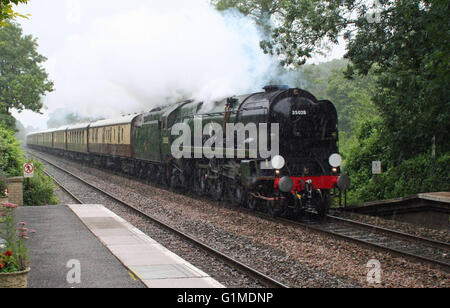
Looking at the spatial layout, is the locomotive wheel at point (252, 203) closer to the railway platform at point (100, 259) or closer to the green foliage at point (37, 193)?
the railway platform at point (100, 259)

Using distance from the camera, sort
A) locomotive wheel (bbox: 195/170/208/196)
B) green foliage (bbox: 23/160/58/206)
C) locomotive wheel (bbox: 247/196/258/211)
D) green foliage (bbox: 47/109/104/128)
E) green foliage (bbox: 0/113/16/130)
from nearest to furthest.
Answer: locomotive wheel (bbox: 247/196/258/211) → green foliage (bbox: 23/160/58/206) → locomotive wheel (bbox: 195/170/208/196) → green foliage (bbox: 0/113/16/130) → green foliage (bbox: 47/109/104/128)

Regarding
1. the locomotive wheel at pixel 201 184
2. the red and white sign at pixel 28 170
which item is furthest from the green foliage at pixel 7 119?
the locomotive wheel at pixel 201 184

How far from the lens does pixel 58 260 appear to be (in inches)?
318

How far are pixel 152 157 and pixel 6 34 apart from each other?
19382 millimetres

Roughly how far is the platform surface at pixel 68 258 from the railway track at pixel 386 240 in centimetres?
502

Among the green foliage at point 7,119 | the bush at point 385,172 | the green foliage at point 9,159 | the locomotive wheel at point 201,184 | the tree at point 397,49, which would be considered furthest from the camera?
the green foliage at point 7,119

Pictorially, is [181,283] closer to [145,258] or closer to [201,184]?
[145,258]

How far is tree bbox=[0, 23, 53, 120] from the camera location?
109 ft

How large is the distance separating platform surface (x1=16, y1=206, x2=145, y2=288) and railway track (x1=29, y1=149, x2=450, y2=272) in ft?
16.5

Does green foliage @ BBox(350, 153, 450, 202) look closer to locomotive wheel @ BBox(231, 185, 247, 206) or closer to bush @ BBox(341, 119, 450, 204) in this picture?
bush @ BBox(341, 119, 450, 204)

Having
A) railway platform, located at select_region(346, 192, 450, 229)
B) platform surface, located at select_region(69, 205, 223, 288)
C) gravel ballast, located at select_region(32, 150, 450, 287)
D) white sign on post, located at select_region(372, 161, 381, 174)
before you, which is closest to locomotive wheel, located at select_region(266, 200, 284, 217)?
gravel ballast, located at select_region(32, 150, 450, 287)

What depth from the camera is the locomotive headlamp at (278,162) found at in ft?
42.4

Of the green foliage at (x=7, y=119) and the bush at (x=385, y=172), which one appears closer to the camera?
the bush at (x=385, y=172)
